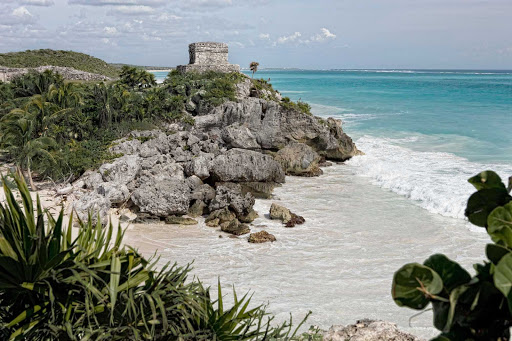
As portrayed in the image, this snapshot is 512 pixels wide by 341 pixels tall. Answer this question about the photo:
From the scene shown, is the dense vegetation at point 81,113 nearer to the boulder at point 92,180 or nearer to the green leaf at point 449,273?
the boulder at point 92,180

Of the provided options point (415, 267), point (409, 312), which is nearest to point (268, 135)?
point (409, 312)

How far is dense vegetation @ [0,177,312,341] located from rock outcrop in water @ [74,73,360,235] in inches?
323

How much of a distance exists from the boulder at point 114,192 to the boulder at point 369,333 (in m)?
10.8

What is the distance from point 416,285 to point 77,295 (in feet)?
9.80

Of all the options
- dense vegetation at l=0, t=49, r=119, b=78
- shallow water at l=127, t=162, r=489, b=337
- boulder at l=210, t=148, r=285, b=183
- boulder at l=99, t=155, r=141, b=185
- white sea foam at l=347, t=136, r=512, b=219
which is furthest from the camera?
dense vegetation at l=0, t=49, r=119, b=78

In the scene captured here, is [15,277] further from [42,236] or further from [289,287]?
[289,287]

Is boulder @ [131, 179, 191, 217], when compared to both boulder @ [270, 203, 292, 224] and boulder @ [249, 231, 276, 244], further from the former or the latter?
boulder @ [249, 231, 276, 244]

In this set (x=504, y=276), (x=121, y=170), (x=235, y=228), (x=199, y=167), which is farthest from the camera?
(x=199, y=167)

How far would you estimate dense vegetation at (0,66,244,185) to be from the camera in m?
15.6

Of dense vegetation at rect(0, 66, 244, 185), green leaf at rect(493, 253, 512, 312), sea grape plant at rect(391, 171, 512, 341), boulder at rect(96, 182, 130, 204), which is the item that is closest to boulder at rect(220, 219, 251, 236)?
boulder at rect(96, 182, 130, 204)

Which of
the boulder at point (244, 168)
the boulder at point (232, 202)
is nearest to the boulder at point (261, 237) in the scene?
the boulder at point (232, 202)

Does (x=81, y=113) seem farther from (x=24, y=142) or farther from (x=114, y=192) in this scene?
(x=114, y=192)

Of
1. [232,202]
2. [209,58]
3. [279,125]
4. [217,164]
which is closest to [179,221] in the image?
[232,202]

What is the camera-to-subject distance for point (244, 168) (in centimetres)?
1734
